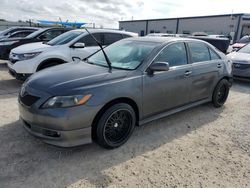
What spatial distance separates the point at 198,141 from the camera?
3693 mm

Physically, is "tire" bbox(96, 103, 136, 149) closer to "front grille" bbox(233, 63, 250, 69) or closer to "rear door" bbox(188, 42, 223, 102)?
"rear door" bbox(188, 42, 223, 102)

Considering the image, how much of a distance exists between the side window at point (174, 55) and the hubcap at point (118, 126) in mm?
1103

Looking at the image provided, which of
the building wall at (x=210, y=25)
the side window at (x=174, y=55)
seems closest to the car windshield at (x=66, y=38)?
the side window at (x=174, y=55)

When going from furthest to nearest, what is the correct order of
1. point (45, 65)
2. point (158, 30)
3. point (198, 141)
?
1. point (158, 30)
2. point (45, 65)
3. point (198, 141)

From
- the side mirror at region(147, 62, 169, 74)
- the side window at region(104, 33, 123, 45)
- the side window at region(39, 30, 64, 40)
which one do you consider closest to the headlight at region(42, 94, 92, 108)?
the side mirror at region(147, 62, 169, 74)

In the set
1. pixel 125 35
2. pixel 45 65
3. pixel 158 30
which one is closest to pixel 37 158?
pixel 45 65

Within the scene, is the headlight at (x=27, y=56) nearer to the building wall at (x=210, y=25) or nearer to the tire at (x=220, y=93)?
the tire at (x=220, y=93)

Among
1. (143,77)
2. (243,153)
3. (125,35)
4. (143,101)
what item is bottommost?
(243,153)

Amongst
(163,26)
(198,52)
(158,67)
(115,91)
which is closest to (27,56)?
(115,91)

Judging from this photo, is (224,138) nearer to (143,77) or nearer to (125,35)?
(143,77)

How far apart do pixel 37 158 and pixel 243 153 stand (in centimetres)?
305

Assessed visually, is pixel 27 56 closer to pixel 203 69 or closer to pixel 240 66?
pixel 203 69

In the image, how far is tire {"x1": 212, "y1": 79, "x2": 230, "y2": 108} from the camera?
507 centimetres

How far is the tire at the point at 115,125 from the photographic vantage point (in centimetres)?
304
